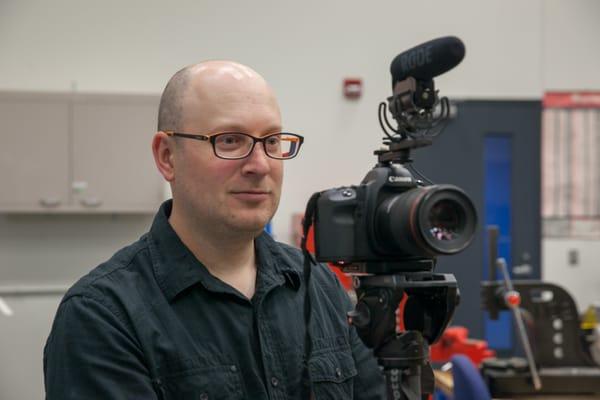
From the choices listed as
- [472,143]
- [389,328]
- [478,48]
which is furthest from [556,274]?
[389,328]

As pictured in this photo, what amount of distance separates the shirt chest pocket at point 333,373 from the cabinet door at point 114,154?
9.47 ft

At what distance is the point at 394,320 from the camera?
3.55 ft

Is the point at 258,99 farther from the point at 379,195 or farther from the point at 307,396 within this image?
the point at 307,396

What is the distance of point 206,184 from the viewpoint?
1274 mm

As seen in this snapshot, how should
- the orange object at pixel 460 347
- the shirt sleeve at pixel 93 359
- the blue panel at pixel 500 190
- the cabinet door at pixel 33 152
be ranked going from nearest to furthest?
the shirt sleeve at pixel 93 359, the orange object at pixel 460 347, the cabinet door at pixel 33 152, the blue panel at pixel 500 190

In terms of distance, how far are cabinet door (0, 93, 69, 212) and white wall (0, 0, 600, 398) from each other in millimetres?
325

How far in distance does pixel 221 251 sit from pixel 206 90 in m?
0.30

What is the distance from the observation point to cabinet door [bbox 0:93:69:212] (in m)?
4.02

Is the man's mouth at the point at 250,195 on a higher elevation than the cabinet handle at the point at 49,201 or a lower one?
higher

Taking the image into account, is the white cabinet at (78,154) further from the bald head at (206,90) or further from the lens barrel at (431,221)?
the lens barrel at (431,221)

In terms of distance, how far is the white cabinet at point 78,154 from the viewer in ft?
13.2

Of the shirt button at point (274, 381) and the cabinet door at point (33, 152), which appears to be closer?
the shirt button at point (274, 381)

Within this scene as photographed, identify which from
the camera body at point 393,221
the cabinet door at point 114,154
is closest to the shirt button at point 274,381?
the camera body at point 393,221

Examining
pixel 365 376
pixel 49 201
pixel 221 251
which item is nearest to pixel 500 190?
pixel 49 201
